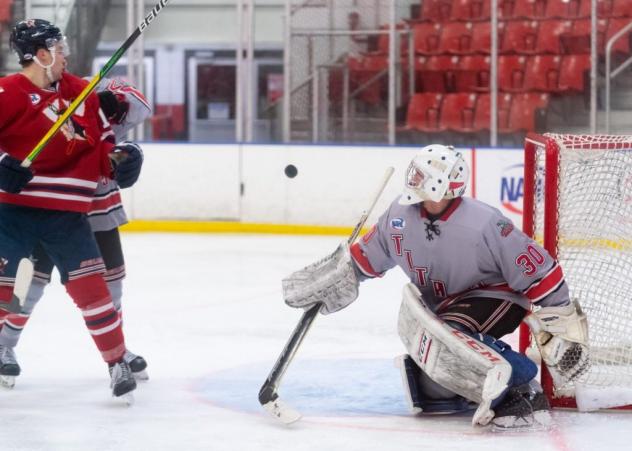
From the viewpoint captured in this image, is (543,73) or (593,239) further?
(543,73)

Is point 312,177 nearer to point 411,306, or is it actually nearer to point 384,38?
point 384,38

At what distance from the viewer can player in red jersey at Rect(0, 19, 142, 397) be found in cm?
345

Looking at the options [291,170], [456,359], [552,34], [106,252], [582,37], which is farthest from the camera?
[552,34]

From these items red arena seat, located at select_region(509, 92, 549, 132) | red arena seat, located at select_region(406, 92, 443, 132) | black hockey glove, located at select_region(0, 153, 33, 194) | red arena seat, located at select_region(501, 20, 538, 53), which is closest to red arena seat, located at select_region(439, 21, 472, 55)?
red arena seat, located at select_region(501, 20, 538, 53)

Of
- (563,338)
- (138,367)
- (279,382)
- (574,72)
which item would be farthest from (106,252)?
(574,72)

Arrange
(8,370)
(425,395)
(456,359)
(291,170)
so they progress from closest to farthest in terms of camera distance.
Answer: (456,359), (425,395), (8,370), (291,170)

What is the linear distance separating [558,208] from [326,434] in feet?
2.86

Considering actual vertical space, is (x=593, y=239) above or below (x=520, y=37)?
below

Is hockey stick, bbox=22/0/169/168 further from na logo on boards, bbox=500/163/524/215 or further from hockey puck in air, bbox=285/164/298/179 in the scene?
hockey puck in air, bbox=285/164/298/179

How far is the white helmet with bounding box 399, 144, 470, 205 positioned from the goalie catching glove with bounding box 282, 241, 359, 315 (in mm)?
255

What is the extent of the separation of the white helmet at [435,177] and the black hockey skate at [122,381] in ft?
2.88

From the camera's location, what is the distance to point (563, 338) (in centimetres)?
331

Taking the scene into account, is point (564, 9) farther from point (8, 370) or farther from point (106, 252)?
point (8, 370)

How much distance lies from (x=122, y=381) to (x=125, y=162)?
0.58m
